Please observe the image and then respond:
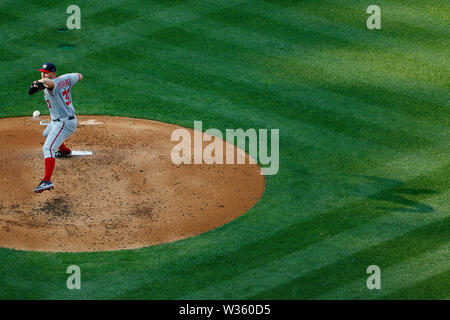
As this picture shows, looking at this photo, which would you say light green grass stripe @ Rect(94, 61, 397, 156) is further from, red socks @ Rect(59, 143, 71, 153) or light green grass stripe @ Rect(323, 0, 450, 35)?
light green grass stripe @ Rect(323, 0, 450, 35)

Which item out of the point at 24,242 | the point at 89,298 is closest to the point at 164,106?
the point at 24,242

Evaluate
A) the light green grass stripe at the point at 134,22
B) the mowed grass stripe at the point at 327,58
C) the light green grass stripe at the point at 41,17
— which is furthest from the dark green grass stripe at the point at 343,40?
the light green grass stripe at the point at 41,17

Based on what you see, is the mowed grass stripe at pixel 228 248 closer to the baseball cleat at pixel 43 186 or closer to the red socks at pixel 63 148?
the baseball cleat at pixel 43 186

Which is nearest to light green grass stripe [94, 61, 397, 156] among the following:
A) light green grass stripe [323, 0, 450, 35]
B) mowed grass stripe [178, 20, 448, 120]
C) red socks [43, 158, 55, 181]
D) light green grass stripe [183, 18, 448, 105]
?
mowed grass stripe [178, 20, 448, 120]

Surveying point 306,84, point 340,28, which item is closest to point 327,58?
point 306,84

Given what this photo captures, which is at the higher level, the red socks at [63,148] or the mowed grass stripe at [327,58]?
the mowed grass stripe at [327,58]

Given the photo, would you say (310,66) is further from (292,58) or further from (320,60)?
(292,58)

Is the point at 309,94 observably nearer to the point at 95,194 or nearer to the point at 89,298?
the point at 95,194

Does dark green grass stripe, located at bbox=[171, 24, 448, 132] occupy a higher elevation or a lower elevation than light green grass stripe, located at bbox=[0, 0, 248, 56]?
lower
